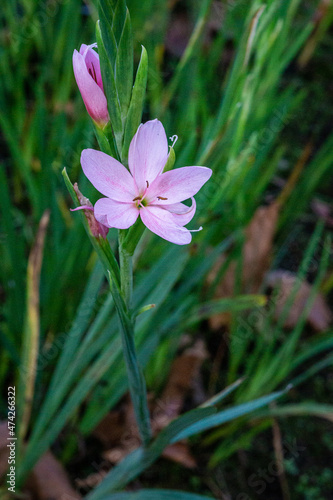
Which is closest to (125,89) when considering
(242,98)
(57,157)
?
(242,98)

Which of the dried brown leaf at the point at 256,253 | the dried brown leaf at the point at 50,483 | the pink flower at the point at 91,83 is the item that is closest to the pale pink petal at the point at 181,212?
the pink flower at the point at 91,83

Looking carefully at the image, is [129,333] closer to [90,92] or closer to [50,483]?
[90,92]

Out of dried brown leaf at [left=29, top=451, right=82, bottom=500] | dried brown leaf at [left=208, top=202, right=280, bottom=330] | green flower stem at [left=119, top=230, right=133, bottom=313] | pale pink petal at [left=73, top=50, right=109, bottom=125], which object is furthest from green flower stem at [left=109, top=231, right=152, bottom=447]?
dried brown leaf at [left=208, top=202, right=280, bottom=330]

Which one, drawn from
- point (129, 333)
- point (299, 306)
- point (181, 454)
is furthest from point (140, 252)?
point (299, 306)

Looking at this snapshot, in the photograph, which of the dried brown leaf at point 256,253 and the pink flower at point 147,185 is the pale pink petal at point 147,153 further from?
the dried brown leaf at point 256,253

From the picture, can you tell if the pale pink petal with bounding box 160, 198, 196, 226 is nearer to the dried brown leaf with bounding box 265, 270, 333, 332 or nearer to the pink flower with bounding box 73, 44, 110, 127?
the pink flower with bounding box 73, 44, 110, 127

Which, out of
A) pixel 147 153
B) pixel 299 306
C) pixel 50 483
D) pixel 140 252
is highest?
pixel 147 153
